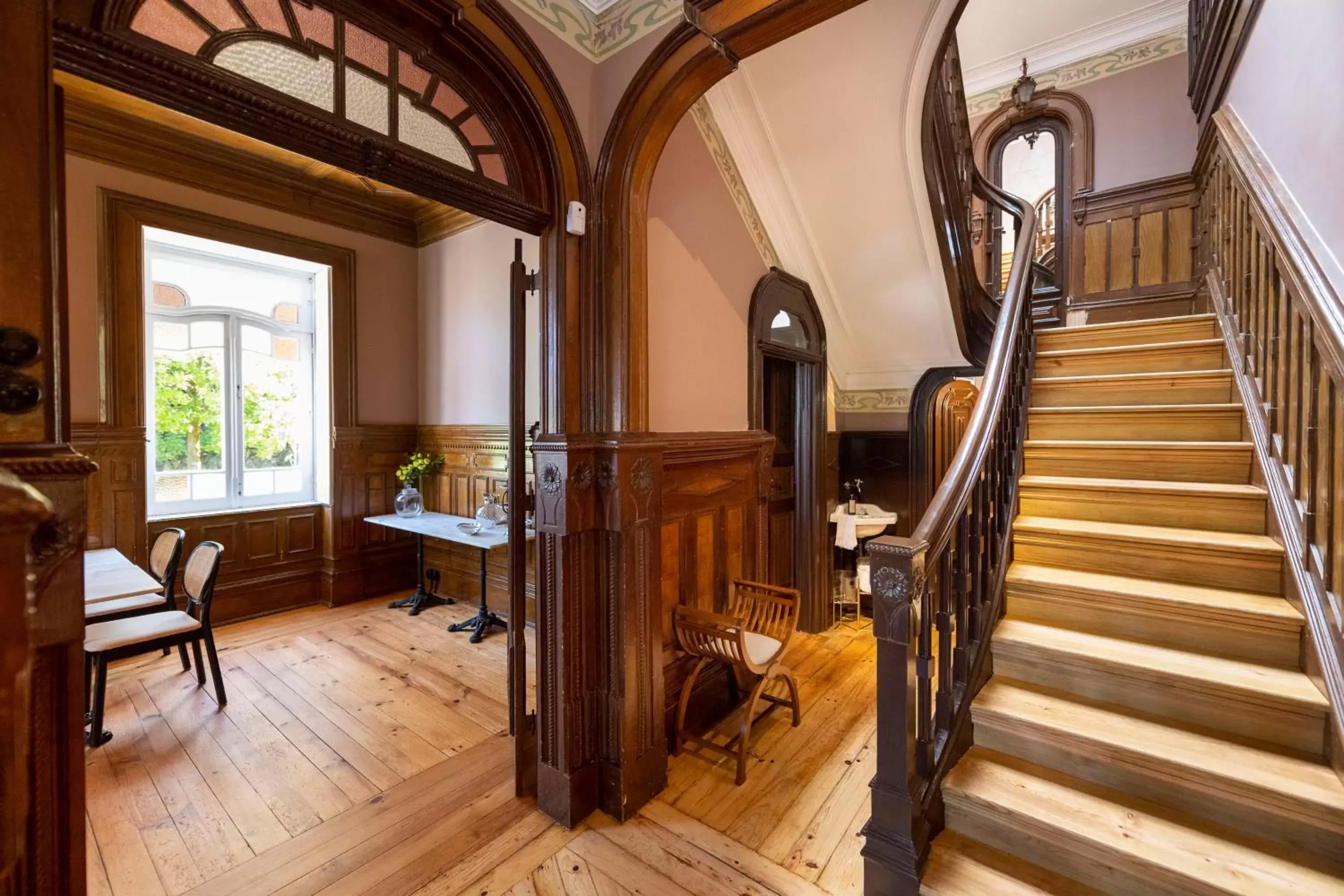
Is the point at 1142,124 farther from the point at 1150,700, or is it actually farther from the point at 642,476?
the point at 642,476

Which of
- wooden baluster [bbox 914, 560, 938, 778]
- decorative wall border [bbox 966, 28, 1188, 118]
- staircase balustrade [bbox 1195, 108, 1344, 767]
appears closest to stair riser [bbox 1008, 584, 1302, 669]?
staircase balustrade [bbox 1195, 108, 1344, 767]

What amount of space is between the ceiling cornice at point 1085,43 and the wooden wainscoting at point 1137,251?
116cm

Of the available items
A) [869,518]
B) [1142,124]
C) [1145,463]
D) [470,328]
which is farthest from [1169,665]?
[1142,124]

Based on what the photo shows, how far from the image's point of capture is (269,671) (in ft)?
11.0

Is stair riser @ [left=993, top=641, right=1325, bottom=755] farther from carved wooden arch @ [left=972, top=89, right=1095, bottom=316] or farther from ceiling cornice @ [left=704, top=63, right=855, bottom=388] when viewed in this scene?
carved wooden arch @ [left=972, top=89, right=1095, bottom=316]

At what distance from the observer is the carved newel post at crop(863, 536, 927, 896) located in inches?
60.2

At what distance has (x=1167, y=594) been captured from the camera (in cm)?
187

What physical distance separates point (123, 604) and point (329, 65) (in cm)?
231

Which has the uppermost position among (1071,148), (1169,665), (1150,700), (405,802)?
(1071,148)

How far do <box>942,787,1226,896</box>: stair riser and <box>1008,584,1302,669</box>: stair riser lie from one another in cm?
74

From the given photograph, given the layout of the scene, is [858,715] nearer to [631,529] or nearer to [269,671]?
[631,529]

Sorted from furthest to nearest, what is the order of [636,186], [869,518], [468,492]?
[468,492] → [869,518] → [636,186]

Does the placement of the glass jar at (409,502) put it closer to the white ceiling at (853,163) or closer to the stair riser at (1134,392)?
the white ceiling at (853,163)

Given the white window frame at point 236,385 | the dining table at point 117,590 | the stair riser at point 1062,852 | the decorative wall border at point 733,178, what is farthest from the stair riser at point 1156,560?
the white window frame at point 236,385
